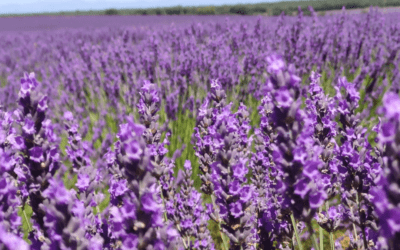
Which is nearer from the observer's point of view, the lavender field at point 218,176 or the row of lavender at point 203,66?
the lavender field at point 218,176

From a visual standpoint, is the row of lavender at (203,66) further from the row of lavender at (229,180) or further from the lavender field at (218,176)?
the row of lavender at (229,180)

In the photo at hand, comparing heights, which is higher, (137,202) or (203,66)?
(203,66)

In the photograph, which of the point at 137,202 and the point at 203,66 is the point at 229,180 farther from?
the point at 203,66

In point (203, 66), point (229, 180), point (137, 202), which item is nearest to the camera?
point (137, 202)

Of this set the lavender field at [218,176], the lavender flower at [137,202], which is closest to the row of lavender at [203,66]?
the lavender field at [218,176]

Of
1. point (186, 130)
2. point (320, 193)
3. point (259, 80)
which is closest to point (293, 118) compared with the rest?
point (320, 193)

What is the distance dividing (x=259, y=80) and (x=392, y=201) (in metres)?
3.51

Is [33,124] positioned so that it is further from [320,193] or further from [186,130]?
[186,130]

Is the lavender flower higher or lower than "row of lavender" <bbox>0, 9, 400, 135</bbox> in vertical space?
lower

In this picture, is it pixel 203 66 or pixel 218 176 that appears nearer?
pixel 218 176

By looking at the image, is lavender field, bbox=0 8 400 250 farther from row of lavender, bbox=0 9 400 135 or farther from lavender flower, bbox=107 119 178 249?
row of lavender, bbox=0 9 400 135

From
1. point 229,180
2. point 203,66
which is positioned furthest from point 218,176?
point 203,66

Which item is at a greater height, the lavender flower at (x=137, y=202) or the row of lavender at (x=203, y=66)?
the row of lavender at (x=203, y=66)

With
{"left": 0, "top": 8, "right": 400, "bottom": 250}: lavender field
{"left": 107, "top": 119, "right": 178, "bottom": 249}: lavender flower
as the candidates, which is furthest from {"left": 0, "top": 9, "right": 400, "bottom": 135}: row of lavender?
{"left": 107, "top": 119, "right": 178, "bottom": 249}: lavender flower
